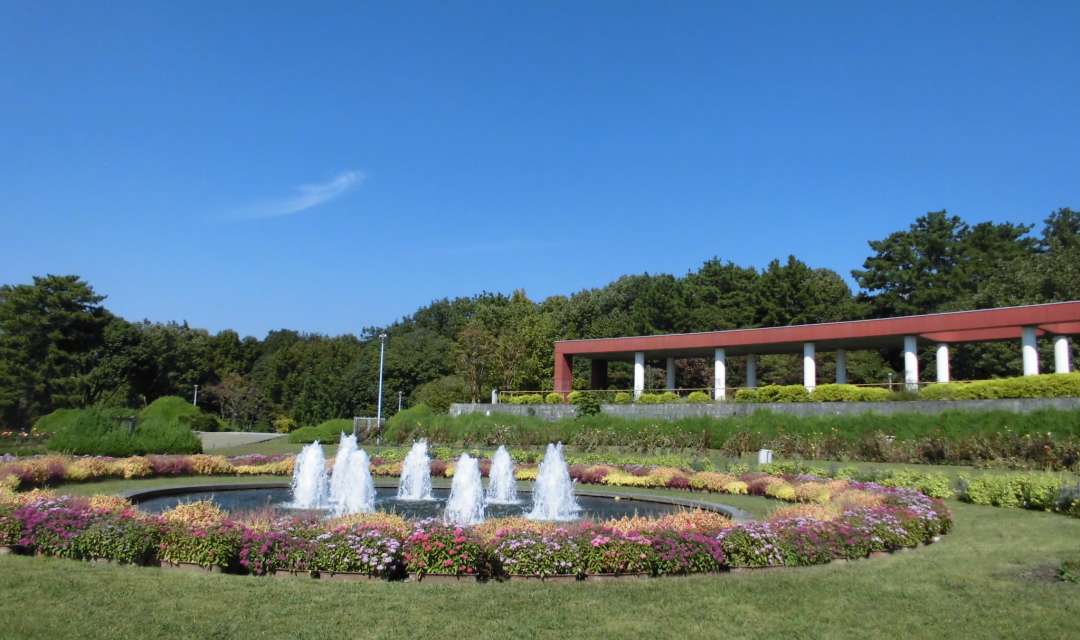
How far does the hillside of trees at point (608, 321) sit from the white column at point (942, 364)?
32.3 ft

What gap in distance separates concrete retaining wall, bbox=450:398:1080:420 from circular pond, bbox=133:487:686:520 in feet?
36.9

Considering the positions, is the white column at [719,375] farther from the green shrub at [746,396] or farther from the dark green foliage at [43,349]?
the dark green foliage at [43,349]

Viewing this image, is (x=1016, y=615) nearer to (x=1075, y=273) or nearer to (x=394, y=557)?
(x=394, y=557)

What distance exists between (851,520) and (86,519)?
9228 mm

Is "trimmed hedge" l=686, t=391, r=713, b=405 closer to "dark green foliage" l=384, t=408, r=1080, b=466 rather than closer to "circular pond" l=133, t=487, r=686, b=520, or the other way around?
"dark green foliage" l=384, t=408, r=1080, b=466

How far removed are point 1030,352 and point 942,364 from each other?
4.60 meters

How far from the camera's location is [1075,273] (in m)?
36.3

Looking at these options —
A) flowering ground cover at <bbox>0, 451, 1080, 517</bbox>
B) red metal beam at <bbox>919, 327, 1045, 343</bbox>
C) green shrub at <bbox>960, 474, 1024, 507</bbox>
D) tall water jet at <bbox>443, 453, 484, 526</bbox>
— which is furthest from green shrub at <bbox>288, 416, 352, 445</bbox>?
green shrub at <bbox>960, 474, 1024, 507</bbox>

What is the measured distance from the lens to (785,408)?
2723cm

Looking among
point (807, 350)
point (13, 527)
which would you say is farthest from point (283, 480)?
point (807, 350)

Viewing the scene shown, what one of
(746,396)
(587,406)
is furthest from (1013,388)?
(587,406)

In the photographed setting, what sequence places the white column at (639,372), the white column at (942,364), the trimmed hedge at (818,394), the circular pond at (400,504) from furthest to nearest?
the white column at (639,372)
the white column at (942,364)
the trimmed hedge at (818,394)
the circular pond at (400,504)

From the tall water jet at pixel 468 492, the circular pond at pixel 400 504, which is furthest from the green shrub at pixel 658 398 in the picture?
the tall water jet at pixel 468 492

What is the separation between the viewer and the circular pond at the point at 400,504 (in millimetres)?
14375
